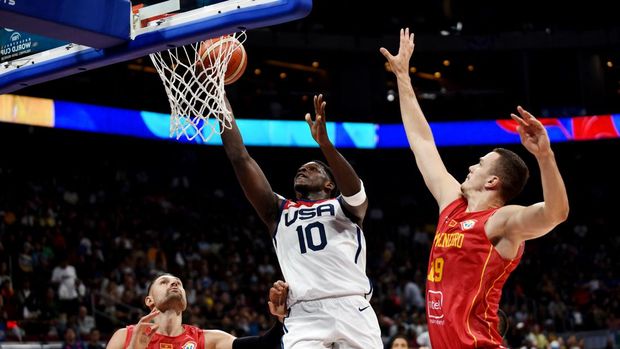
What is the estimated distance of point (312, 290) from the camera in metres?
4.65

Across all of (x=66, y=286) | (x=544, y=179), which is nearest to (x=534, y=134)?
(x=544, y=179)

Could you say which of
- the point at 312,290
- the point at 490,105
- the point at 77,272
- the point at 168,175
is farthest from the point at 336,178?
the point at 490,105

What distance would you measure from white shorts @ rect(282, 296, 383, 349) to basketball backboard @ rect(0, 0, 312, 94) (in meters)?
1.53

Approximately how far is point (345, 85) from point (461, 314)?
19725 mm

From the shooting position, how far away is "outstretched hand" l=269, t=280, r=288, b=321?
465 cm

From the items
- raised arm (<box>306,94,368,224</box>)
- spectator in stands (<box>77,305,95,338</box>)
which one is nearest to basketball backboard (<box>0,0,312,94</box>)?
raised arm (<box>306,94,368,224</box>)

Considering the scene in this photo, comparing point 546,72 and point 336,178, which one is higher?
point 546,72

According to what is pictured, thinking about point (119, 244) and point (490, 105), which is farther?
point (490, 105)

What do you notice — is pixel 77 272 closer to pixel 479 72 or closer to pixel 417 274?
pixel 417 274

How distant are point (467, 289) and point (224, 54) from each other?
102 inches

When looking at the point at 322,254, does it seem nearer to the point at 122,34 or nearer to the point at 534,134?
the point at 122,34

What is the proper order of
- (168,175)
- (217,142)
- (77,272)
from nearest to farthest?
(77,272) → (217,142) → (168,175)

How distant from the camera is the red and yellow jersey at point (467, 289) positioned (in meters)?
3.36

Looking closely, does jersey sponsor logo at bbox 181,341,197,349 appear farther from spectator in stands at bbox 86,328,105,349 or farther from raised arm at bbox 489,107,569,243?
spectator in stands at bbox 86,328,105,349
